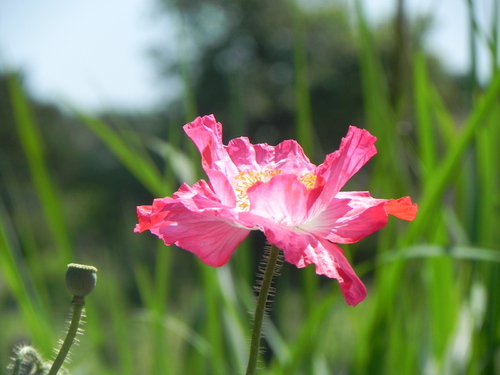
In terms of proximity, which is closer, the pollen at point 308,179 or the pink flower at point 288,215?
the pink flower at point 288,215

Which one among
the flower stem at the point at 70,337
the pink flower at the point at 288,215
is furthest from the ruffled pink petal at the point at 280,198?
the flower stem at the point at 70,337

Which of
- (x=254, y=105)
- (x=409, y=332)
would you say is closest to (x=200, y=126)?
(x=409, y=332)

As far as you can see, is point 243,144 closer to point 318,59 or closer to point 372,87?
point 372,87

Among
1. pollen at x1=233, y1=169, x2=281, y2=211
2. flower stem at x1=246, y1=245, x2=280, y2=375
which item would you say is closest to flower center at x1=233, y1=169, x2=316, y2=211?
pollen at x1=233, y1=169, x2=281, y2=211

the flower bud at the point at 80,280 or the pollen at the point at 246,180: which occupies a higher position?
the pollen at the point at 246,180

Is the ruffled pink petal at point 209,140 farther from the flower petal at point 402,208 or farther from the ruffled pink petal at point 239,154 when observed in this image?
the flower petal at point 402,208
